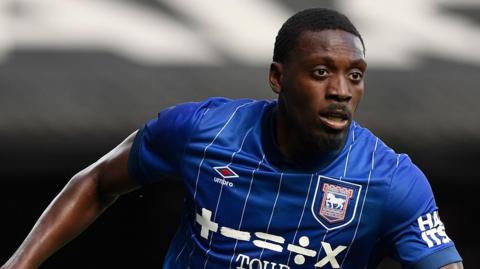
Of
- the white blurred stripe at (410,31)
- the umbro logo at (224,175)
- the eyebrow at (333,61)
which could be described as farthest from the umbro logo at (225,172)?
the white blurred stripe at (410,31)

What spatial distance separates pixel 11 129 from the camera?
22.9ft

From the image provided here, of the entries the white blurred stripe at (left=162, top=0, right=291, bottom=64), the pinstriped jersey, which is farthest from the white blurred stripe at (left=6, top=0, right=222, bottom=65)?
the pinstriped jersey

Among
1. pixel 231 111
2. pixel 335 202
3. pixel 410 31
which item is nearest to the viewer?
pixel 335 202

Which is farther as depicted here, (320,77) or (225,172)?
(225,172)

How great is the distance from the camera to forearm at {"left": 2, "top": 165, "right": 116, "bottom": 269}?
4.59 m

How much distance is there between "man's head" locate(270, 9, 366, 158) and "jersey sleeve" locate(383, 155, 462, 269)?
273 mm

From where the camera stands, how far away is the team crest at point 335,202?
4.39 metres

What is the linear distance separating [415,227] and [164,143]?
3.21ft

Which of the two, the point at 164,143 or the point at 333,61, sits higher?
the point at 333,61

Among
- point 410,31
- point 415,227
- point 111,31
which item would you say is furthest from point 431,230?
point 111,31

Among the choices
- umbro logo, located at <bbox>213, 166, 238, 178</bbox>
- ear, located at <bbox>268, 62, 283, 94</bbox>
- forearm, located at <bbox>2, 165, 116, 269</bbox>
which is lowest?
forearm, located at <bbox>2, 165, 116, 269</bbox>

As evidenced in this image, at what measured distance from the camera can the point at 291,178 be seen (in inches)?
175

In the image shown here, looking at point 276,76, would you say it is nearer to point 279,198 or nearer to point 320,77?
point 320,77

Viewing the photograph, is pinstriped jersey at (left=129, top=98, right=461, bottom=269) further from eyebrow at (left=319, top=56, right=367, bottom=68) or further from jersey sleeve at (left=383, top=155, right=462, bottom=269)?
eyebrow at (left=319, top=56, right=367, bottom=68)
